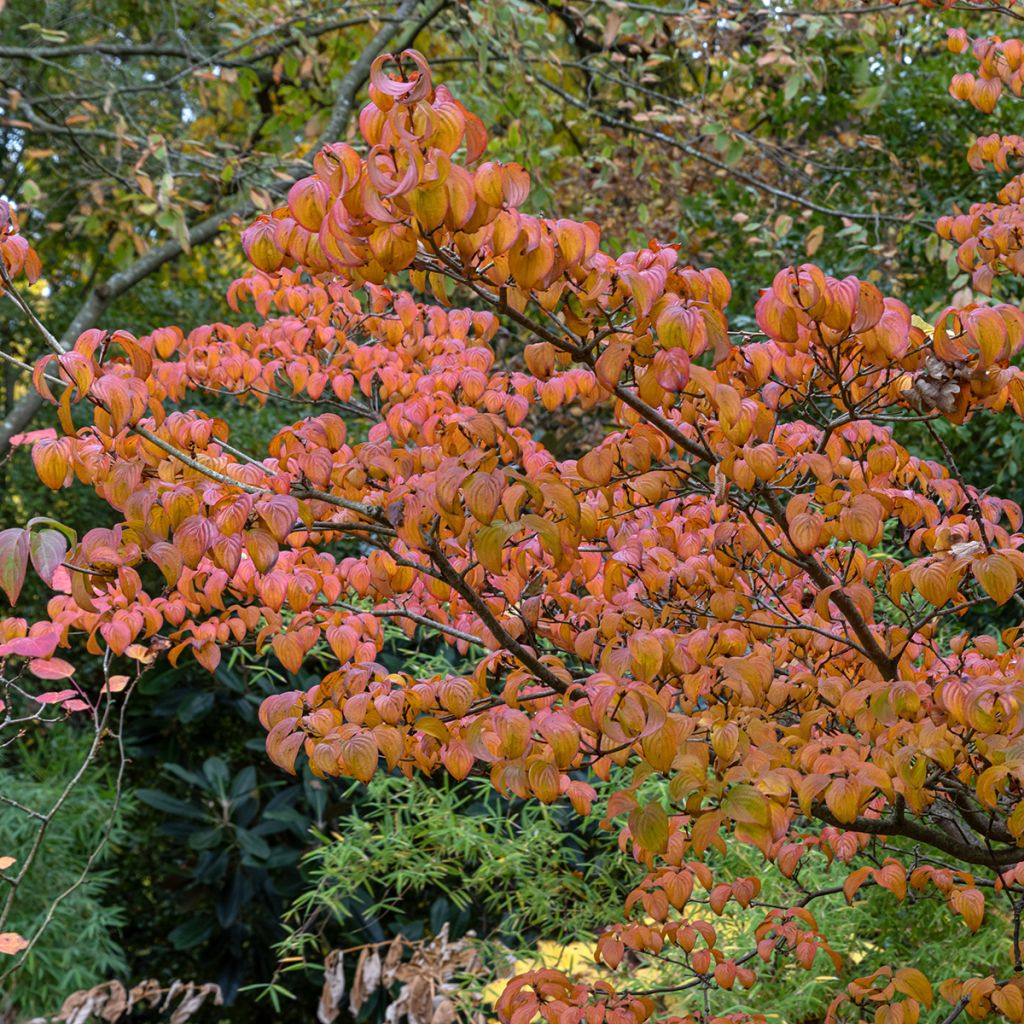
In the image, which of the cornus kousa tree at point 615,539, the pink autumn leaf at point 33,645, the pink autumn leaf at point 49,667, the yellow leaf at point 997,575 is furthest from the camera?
the pink autumn leaf at point 49,667

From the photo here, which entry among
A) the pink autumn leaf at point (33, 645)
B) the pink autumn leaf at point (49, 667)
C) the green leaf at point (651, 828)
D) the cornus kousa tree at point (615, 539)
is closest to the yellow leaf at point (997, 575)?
the cornus kousa tree at point (615, 539)

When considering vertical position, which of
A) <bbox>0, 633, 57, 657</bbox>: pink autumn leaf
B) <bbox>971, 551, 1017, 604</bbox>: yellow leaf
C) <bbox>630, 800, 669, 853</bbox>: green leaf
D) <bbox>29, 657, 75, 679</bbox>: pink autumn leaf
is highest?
<bbox>971, 551, 1017, 604</bbox>: yellow leaf

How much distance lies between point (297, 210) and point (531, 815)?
2672 mm

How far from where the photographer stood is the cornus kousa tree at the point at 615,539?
4.63 feet

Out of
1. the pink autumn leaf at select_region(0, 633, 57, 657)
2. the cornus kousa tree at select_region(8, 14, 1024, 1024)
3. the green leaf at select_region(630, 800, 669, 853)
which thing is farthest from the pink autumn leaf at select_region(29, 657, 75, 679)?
the green leaf at select_region(630, 800, 669, 853)

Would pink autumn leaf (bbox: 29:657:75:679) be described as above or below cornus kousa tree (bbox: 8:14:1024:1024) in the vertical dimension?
below

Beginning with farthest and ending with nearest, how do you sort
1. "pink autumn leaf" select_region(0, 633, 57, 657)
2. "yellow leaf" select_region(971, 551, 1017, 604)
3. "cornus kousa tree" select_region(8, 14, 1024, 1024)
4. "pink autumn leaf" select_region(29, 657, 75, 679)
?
1. "pink autumn leaf" select_region(29, 657, 75, 679)
2. "pink autumn leaf" select_region(0, 633, 57, 657)
3. "yellow leaf" select_region(971, 551, 1017, 604)
4. "cornus kousa tree" select_region(8, 14, 1024, 1024)

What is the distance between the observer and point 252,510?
1.57 metres

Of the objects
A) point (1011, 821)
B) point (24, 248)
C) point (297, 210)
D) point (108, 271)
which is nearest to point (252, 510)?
point (297, 210)

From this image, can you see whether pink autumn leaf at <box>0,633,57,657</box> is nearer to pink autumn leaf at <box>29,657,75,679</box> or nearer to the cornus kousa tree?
the cornus kousa tree

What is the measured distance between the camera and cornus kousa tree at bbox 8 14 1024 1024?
4.63 ft

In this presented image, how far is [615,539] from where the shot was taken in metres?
2.10

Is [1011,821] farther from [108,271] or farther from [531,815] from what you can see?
[108,271]

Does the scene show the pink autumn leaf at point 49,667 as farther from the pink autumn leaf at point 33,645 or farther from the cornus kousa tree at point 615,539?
the pink autumn leaf at point 33,645
